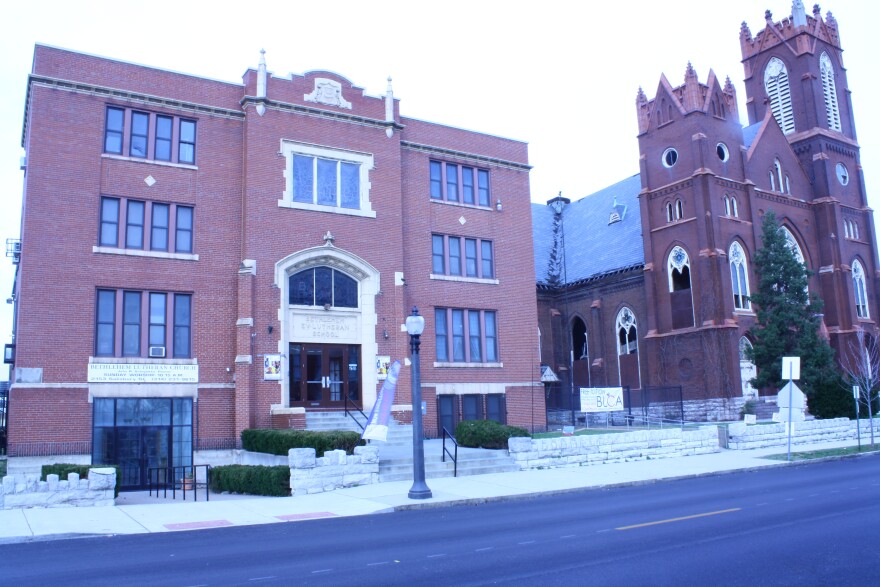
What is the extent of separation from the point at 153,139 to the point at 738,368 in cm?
2933

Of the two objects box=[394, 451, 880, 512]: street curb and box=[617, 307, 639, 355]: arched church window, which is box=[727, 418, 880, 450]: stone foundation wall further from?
box=[617, 307, 639, 355]: arched church window

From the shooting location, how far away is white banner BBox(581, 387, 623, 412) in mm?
28109

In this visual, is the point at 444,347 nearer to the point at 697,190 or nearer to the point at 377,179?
the point at 377,179

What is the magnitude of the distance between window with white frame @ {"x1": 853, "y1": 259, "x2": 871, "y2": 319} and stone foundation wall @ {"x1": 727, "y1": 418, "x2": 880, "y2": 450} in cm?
1687

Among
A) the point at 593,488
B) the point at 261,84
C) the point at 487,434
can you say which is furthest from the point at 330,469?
the point at 261,84

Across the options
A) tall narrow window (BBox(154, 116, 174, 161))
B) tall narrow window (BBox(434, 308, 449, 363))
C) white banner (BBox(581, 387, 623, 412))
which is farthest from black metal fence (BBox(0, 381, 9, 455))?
white banner (BBox(581, 387, 623, 412))

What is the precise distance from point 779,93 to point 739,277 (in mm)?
16873

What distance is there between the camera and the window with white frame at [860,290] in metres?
48.1

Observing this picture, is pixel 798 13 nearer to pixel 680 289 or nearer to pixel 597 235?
pixel 597 235

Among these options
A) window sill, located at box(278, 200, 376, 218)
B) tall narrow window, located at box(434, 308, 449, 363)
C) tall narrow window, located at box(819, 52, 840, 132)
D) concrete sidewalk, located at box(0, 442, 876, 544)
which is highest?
tall narrow window, located at box(819, 52, 840, 132)

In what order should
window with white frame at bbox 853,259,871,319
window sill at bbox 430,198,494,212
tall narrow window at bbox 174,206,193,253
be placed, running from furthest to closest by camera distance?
window with white frame at bbox 853,259,871,319
window sill at bbox 430,198,494,212
tall narrow window at bbox 174,206,193,253

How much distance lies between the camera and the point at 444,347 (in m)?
31.1

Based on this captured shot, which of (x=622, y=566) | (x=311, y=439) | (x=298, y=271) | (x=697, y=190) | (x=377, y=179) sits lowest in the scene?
(x=622, y=566)

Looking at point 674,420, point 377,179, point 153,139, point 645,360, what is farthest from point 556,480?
point 645,360
